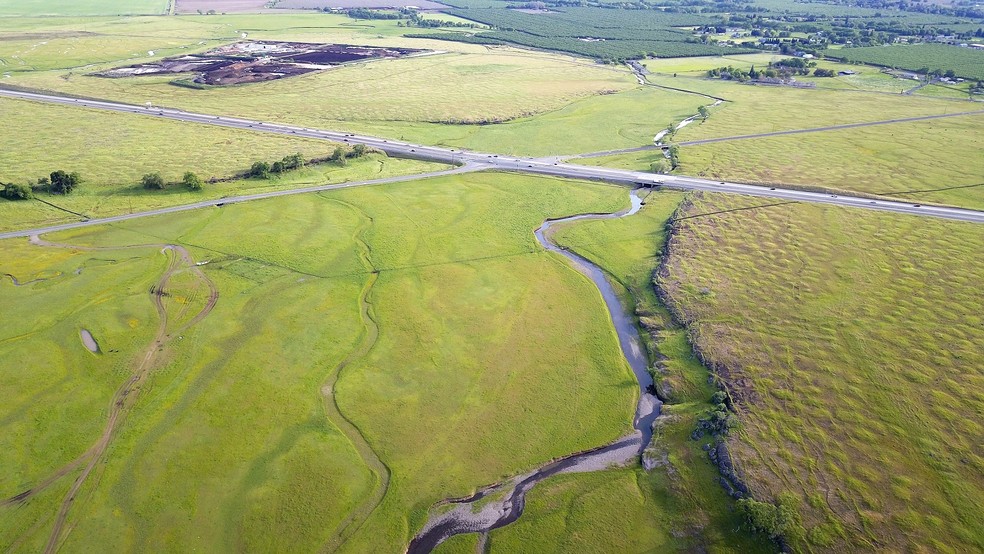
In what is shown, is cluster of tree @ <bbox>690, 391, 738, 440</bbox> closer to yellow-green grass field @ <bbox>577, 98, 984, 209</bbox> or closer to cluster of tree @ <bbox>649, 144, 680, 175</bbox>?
yellow-green grass field @ <bbox>577, 98, 984, 209</bbox>

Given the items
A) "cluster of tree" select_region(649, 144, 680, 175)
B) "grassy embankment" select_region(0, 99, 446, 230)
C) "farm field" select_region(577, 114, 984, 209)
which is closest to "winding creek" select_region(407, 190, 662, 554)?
"cluster of tree" select_region(649, 144, 680, 175)

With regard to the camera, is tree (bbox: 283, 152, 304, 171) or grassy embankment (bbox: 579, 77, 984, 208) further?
tree (bbox: 283, 152, 304, 171)

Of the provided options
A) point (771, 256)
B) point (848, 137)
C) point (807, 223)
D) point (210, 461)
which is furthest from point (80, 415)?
point (848, 137)

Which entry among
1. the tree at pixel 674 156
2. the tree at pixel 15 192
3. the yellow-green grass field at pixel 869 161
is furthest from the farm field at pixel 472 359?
the tree at pixel 674 156

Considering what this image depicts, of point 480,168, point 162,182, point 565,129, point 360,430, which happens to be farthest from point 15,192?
point 565,129

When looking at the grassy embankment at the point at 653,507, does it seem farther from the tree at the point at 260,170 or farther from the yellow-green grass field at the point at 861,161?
the tree at the point at 260,170

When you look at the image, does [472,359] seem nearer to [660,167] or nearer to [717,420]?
[717,420]

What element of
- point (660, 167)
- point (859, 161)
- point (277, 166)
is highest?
point (859, 161)
